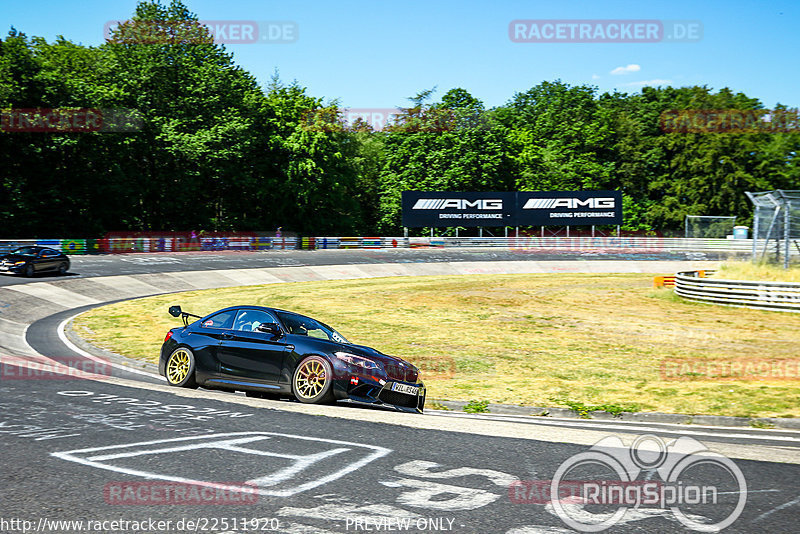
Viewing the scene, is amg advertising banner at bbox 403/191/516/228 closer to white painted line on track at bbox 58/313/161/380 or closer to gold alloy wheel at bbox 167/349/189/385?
white painted line on track at bbox 58/313/161/380

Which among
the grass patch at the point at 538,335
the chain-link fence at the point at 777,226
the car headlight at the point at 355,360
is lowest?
the grass patch at the point at 538,335

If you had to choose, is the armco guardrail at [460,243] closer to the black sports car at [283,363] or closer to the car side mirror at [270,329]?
the black sports car at [283,363]

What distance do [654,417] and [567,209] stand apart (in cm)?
5595

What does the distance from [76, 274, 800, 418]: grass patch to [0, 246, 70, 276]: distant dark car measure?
6.35m

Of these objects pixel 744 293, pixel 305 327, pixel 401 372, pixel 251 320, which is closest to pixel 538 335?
pixel 744 293

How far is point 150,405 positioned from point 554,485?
595cm

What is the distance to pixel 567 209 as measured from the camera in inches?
2608

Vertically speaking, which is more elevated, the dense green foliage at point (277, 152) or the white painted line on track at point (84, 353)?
the dense green foliage at point (277, 152)

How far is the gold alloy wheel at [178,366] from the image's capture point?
12.5 m

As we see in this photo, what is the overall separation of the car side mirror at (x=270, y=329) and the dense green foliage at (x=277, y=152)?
163 feet

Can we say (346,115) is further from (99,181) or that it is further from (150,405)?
(150,405)

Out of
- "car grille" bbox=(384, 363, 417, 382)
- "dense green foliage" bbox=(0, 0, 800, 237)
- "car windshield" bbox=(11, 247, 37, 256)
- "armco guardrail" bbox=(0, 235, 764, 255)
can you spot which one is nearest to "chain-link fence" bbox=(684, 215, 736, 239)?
"armco guardrail" bbox=(0, 235, 764, 255)

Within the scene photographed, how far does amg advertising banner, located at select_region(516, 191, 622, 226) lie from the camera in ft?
217

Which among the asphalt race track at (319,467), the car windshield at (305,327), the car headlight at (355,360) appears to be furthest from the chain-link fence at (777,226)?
the car headlight at (355,360)
